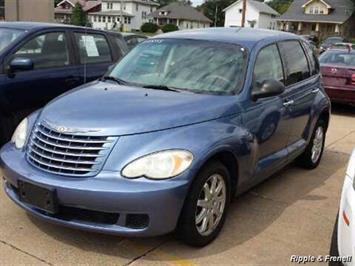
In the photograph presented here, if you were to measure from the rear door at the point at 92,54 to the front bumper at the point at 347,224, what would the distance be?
174 inches

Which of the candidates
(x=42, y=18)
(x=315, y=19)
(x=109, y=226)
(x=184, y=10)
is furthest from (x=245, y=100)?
(x=184, y=10)

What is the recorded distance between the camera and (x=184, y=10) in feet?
319

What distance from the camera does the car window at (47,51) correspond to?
629 centimetres

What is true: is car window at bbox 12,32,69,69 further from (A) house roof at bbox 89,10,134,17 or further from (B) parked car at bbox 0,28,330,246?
(A) house roof at bbox 89,10,134,17

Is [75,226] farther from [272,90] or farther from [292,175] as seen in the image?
[292,175]

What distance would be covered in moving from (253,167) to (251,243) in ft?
2.45

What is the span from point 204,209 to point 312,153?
2.87 metres

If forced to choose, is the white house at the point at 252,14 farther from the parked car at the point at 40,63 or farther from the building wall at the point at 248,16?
the parked car at the point at 40,63

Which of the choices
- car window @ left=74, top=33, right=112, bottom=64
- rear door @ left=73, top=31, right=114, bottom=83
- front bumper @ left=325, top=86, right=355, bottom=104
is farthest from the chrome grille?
front bumper @ left=325, top=86, right=355, bottom=104

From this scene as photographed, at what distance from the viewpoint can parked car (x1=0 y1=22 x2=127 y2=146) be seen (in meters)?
5.92

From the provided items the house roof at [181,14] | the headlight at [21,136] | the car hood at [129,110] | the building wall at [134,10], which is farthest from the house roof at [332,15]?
the headlight at [21,136]

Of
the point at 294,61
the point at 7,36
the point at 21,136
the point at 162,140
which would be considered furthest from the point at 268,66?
the point at 7,36

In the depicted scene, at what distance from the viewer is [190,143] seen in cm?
388

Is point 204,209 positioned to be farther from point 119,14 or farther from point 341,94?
point 119,14
